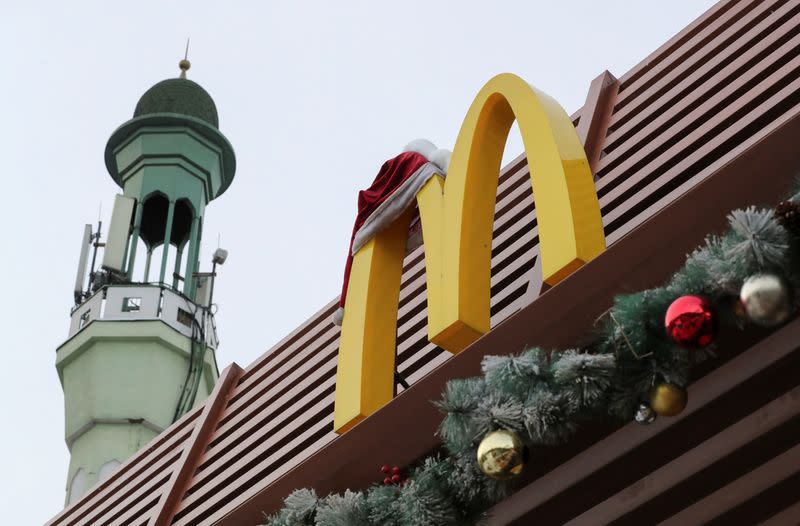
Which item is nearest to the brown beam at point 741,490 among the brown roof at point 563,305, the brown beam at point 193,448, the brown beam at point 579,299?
the brown roof at point 563,305

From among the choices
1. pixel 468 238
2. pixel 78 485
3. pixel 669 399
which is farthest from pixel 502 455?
pixel 78 485

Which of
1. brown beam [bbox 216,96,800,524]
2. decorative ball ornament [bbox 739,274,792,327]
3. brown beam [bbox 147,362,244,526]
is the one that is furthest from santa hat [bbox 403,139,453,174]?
brown beam [bbox 147,362,244,526]

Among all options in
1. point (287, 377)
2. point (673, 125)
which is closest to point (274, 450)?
point (287, 377)

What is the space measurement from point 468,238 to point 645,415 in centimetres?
188

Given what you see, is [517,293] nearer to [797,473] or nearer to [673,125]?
[673,125]

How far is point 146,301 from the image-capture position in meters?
21.8

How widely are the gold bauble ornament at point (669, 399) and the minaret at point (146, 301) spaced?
1569 cm

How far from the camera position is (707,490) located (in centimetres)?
473

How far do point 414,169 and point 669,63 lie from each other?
6.21ft

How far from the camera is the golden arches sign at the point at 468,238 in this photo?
574 cm

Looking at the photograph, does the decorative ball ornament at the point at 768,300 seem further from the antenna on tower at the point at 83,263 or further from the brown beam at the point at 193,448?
the antenna on tower at the point at 83,263

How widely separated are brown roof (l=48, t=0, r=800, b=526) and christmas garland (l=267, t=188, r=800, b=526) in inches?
6.1

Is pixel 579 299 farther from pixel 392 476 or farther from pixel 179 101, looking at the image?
pixel 179 101

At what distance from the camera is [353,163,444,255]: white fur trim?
6.79 metres
